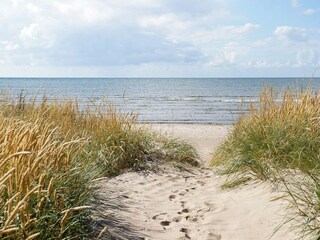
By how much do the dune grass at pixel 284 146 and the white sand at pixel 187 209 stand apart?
28 centimetres

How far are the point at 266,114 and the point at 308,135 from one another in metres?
1.10

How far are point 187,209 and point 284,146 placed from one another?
A: 179 cm

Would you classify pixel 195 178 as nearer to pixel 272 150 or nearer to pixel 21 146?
pixel 272 150

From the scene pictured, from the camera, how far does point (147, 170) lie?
23.6ft

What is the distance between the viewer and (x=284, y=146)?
18.7 ft

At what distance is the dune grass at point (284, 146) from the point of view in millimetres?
4426

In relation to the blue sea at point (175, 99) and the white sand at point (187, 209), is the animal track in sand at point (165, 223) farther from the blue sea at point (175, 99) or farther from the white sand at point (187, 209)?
the blue sea at point (175, 99)

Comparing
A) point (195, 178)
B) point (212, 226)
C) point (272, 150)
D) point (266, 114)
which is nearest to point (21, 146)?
point (212, 226)

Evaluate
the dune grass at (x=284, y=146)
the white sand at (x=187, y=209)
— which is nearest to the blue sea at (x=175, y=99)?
the dune grass at (x=284, y=146)

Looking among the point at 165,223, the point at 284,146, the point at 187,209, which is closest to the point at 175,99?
the point at 284,146

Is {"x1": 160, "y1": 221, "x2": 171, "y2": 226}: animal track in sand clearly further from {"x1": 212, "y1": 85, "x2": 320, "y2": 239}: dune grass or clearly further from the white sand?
{"x1": 212, "y1": 85, "x2": 320, "y2": 239}: dune grass

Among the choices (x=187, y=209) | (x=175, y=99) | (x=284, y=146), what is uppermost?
(x=284, y=146)

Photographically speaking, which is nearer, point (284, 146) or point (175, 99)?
point (284, 146)

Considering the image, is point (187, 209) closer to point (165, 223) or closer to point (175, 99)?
point (165, 223)
